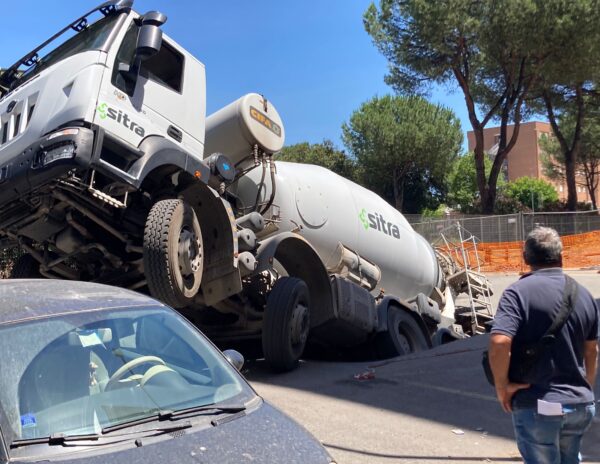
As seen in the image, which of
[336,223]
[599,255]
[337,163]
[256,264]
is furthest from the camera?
[337,163]

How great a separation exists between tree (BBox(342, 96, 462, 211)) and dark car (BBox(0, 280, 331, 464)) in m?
41.2

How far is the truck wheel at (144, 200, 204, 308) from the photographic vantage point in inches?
230

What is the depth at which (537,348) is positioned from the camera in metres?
2.91

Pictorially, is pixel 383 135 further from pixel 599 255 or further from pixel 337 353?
pixel 337 353

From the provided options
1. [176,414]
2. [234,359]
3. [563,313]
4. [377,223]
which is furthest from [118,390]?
[377,223]

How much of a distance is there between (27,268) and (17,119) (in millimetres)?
1957

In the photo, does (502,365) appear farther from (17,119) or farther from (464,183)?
(464,183)

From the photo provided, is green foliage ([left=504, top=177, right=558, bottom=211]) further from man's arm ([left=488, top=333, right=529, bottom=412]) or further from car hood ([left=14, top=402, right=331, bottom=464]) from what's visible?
car hood ([left=14, top=402, right=331, bottom=464])

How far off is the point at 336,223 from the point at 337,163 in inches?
1570

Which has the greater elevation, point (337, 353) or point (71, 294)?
point (71, 294)

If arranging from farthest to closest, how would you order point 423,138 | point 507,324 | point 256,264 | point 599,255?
1. point 423,138
2. point 599,255
3. point 256,264
4. point 507,324

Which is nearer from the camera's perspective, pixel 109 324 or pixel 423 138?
pixel 109 324

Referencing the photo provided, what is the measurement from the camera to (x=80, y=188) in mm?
5426

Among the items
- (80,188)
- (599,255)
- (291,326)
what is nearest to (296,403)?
(291,326)
